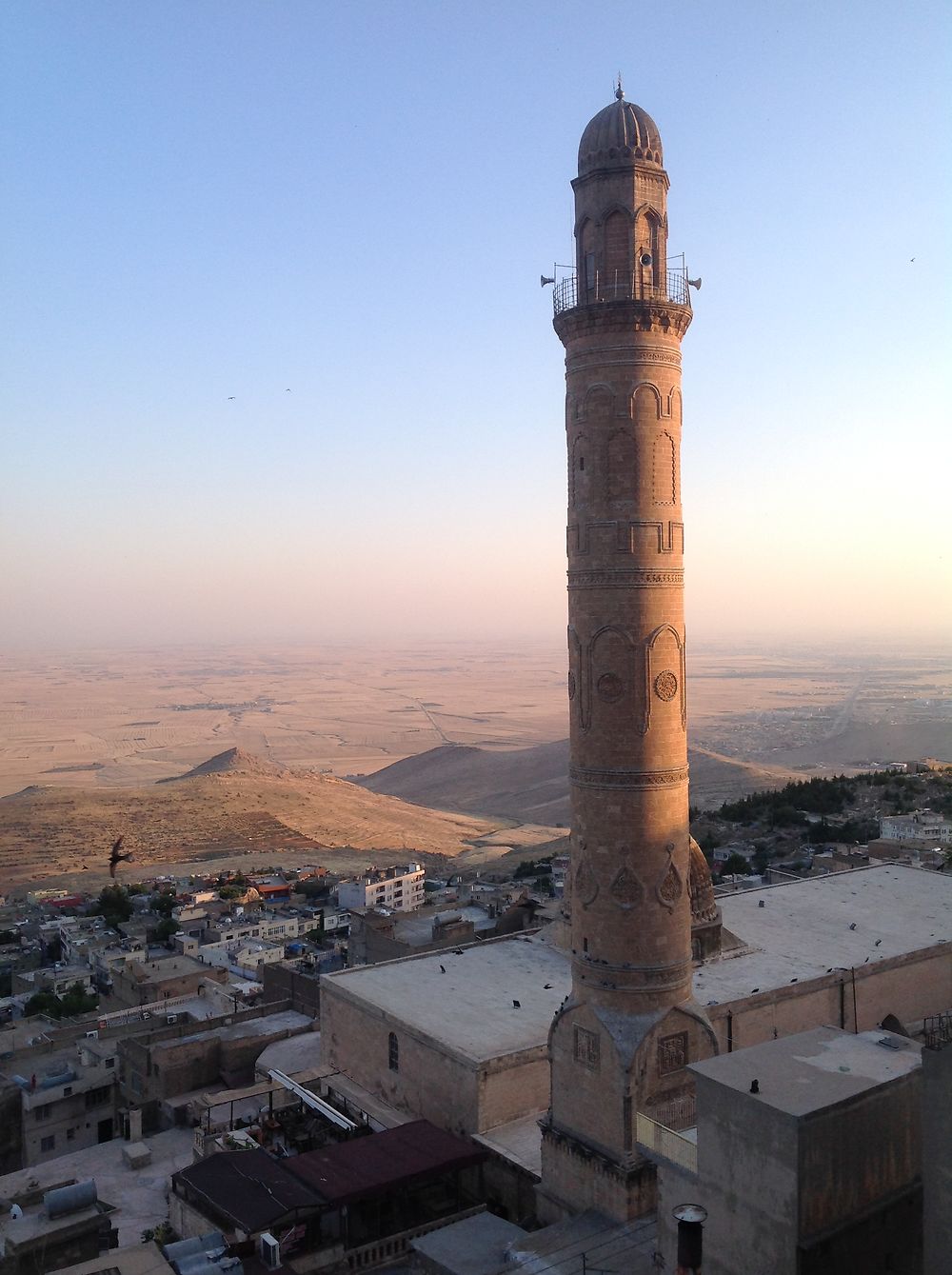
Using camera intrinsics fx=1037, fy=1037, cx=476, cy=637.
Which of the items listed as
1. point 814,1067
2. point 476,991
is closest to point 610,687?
point 814,1067

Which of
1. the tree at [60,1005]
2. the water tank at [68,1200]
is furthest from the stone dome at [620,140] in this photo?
the tree at [60,1005]

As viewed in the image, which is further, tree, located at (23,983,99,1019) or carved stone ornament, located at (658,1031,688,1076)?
tree, located at (23,983,99,1019)

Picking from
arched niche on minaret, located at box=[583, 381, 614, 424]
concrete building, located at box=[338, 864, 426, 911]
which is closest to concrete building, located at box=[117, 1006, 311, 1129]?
arched niche on minaret, located at box=[583, 381, 614, 424]

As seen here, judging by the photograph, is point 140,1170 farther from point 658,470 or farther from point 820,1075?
point 658,470

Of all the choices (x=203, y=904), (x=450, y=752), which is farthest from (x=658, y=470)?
(x=450, y=752)

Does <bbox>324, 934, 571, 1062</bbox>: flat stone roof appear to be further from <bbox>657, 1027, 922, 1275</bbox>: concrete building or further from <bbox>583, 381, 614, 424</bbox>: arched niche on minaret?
<bbox>583, 381, 614, 424</bbox>: arched niche on minaret
